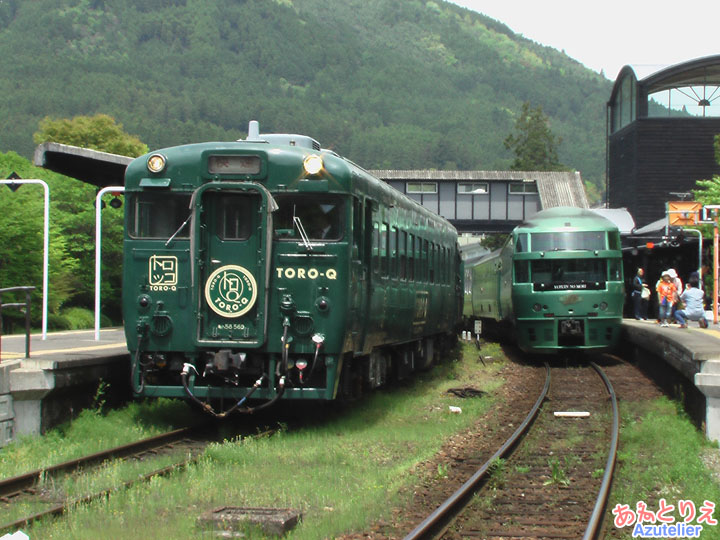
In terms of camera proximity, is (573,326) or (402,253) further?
(573,326)

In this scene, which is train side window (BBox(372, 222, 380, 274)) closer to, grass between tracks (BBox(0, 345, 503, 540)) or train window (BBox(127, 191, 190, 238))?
grass between tracks (BBox(0, 345, 503, 540))

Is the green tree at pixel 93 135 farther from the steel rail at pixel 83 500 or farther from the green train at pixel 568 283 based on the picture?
the steel rail at pixel 83 500

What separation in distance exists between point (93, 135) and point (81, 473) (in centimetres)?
5778

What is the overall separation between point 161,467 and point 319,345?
2.39m

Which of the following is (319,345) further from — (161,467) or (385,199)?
(385,199)

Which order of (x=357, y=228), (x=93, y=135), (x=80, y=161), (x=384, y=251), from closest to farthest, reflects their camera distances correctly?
(x=357, y=228), (x=384, y=251), (x=80, y=161), (x=93, y=135)

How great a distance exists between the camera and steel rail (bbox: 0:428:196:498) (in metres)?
8.50

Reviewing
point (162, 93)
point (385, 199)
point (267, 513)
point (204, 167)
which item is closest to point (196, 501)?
point (267, 513)

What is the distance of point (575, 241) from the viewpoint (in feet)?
74.0

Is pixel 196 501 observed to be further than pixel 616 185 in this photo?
No

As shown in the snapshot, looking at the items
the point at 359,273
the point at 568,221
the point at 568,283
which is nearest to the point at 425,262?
the point at 359,273

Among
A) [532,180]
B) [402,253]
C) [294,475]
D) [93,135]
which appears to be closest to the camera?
[294,475]

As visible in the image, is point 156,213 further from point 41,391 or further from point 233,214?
point 41,391

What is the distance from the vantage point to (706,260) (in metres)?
39.6
